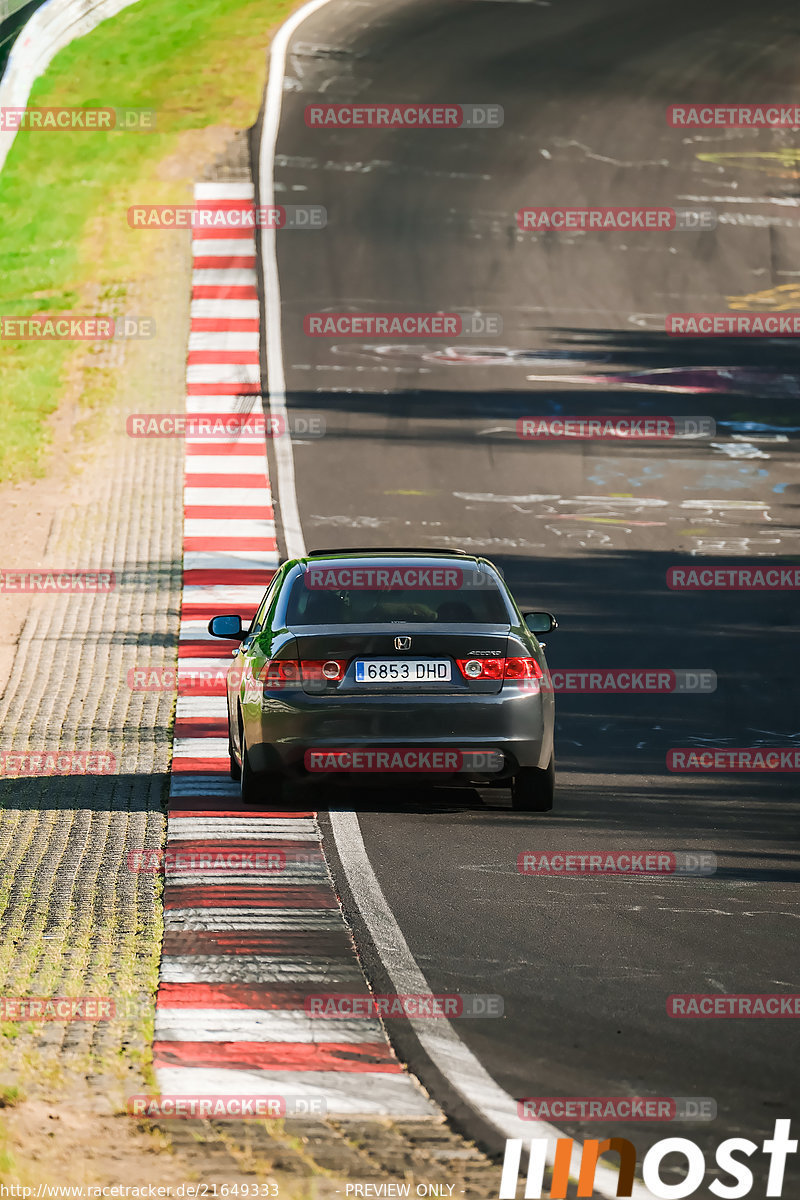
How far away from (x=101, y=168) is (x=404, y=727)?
26591 millimetres

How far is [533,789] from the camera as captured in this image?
32.0 ft

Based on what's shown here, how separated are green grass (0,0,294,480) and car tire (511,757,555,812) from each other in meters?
14.4

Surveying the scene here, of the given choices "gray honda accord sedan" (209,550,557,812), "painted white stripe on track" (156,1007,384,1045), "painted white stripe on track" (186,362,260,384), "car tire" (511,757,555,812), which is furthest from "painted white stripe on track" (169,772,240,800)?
"painted white stripe on track" (186,362,260,384)

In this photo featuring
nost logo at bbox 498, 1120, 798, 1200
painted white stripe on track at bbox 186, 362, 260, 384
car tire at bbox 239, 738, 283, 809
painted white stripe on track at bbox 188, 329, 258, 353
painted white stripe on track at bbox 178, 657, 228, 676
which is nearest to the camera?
nost logo at bbox 498, 1120, 798, 1200

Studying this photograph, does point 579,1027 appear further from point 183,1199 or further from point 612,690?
point 612,690

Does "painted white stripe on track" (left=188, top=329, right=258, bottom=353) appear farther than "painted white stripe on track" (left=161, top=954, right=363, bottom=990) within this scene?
Yes

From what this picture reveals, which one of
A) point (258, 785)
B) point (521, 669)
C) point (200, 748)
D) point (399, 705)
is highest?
point (521, 669)

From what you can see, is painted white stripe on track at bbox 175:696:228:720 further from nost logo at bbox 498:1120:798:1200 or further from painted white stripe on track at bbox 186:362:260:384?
painted white stripe on track at bbox 186:362:260:384

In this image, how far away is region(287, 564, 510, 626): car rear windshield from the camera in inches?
385

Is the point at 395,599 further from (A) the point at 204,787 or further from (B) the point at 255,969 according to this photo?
(B) the point at 255,969

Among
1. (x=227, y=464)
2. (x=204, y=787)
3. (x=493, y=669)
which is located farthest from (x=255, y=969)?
(x=227, y=464)

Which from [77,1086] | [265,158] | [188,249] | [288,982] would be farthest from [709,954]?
[265,158]

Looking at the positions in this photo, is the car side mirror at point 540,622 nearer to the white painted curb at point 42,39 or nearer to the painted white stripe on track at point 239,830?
the painted white stripe on track at point 239,830

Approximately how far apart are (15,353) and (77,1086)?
2331 cm
